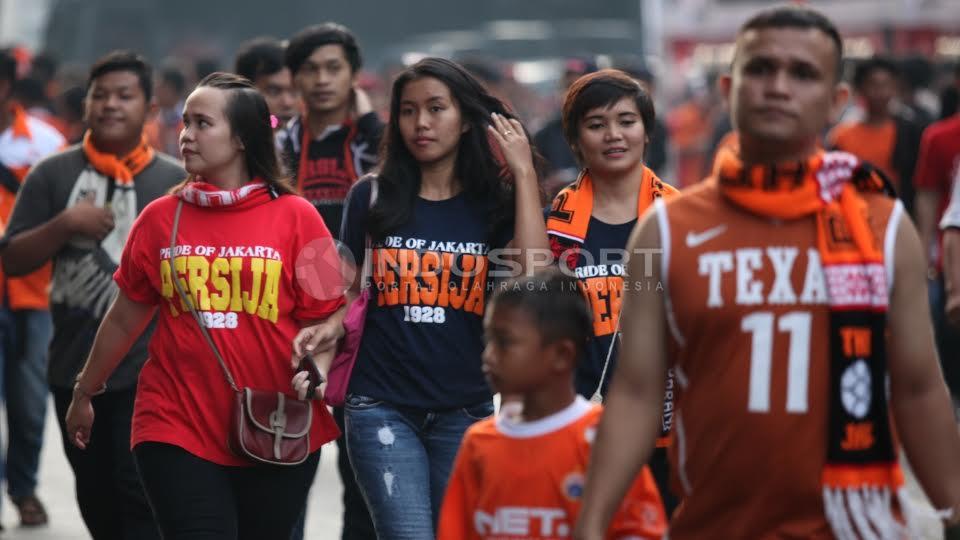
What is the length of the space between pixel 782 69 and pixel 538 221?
1921mm

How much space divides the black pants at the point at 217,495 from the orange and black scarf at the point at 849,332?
2184 millimetres

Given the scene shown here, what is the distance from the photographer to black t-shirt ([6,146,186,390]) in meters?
6.62

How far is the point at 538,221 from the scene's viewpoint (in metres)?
5.45

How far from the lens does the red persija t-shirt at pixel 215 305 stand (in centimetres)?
525

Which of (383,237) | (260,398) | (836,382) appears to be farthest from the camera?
(383,237)

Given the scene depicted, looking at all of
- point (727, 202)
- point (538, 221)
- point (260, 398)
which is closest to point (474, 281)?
point (538, 221)

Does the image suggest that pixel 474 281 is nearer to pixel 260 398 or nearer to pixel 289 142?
pixel 260 398

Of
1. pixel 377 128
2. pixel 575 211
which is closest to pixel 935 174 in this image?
pixel 377 128

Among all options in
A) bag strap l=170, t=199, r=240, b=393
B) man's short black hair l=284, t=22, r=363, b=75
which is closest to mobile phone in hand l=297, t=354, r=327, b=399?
bag strap l=170, t=199, r=240, b=393

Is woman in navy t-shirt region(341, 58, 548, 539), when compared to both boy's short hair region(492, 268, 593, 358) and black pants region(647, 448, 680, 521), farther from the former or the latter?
boy's short hair region(492, 268, 593, 358)

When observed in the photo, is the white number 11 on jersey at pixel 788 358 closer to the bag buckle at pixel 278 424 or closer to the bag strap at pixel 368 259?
the bag buckle at pixel 278 424

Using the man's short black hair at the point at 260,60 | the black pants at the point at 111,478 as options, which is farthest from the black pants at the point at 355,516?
the man's short black hair at the point at 260,60

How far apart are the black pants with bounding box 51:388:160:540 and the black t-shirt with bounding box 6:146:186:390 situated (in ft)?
0.84

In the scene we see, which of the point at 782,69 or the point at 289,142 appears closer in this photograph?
the point at 782,69
